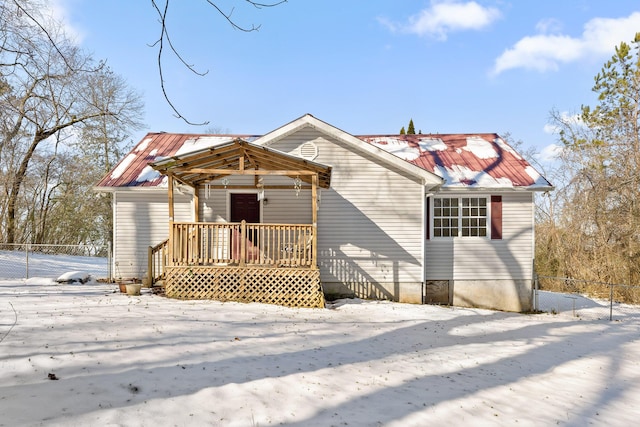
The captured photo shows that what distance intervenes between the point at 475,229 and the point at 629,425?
337 inches

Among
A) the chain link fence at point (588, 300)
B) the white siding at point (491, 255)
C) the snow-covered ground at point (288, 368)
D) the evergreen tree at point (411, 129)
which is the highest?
the evergreen tree at point (411, 129)

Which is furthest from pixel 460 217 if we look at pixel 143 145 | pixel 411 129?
pixel 411 129

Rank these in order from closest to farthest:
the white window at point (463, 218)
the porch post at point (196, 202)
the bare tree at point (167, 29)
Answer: the bare tree at point (167, 29) → the porch post at point (196, 202) → the white window at point (463, 218)

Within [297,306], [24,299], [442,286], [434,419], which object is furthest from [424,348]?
[24,299]

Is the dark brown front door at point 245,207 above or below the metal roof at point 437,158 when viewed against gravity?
below

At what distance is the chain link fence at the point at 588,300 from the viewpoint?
12523 millimetres

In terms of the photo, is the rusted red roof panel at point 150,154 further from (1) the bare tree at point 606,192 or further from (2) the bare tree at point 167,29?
(1) the bare tree at point 606,192

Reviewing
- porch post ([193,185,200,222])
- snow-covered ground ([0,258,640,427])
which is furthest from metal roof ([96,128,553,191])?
snow-covered ground ([0,258,640,427])

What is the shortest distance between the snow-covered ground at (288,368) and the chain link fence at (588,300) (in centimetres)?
342

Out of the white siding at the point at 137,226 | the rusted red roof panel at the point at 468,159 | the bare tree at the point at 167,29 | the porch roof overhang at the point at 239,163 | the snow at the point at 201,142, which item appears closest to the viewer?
the bare tree at the point at 167,29

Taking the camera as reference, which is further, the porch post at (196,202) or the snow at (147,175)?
the snow at (147,175)

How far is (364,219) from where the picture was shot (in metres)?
12.2

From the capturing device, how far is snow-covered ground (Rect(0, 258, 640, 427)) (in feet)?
13.3

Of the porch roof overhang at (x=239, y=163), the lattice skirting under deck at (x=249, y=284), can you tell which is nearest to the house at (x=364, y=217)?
the porch roof overhang at (x=239, y=163)
